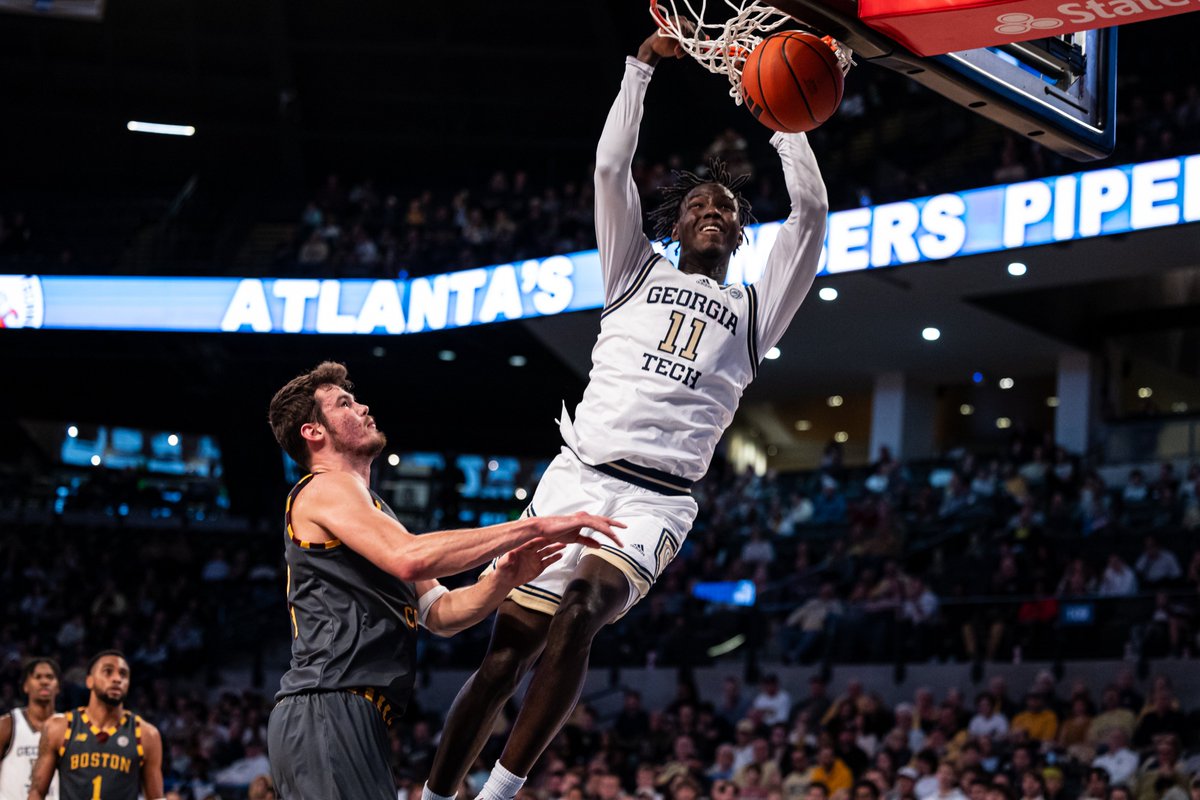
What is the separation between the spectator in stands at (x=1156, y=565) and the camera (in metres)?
14.9

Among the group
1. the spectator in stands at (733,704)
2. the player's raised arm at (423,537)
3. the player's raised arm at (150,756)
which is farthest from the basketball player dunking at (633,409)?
the spectator in stands at (733,704)

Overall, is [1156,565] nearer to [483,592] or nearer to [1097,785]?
[1097,785]

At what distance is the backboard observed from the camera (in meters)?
5.29

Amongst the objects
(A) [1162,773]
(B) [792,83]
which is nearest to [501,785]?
(B) [792,83]

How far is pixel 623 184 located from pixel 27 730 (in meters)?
5.60

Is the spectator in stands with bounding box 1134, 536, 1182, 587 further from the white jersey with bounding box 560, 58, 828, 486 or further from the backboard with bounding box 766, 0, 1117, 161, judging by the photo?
the white jersey with bounding box 560, 58, 828, 486

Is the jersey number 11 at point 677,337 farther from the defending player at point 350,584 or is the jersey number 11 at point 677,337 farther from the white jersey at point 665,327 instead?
the defending player at point 350,584

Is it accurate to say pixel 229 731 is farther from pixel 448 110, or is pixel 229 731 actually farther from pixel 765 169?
pixel 448 110

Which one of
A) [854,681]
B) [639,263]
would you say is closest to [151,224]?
[854,681]

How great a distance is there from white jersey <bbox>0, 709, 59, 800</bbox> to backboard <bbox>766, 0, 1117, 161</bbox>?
20.7 ft

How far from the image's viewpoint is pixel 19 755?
898 centimetres

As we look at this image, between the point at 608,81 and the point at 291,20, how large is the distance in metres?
5.97

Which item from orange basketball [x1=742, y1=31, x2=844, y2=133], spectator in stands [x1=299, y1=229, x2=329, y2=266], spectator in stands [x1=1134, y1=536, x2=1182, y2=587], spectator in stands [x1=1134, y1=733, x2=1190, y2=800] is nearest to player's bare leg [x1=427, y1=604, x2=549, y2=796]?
orange basketball [x1=742, y1=31, x2=844, y2=133]

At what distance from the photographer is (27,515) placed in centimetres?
2684
